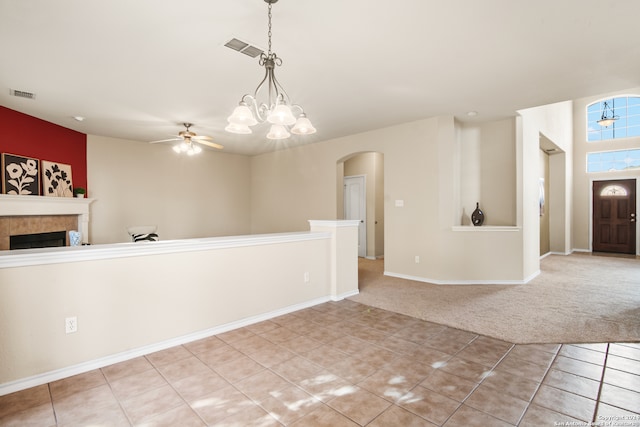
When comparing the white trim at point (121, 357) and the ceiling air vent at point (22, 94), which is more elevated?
the ceiling air vent at point (22, 94)

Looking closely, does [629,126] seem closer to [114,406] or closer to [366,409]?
[366,409]

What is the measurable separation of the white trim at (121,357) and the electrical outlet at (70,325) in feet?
0.88

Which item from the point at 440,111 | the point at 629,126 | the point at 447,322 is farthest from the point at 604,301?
the point at 629,126

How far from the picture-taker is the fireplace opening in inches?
171

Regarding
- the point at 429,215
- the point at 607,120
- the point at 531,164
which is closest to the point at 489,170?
the point at 531,164

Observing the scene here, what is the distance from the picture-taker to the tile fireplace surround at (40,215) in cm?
413

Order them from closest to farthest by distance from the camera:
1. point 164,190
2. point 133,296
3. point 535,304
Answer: point 133,296 < point 535,304 < point 164,190

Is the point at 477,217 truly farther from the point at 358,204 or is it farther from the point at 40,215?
the point at 40,215

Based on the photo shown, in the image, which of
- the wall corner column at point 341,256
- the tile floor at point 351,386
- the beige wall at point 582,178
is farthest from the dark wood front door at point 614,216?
the wall corner column at point 341,256

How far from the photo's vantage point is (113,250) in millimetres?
2455

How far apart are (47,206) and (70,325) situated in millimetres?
3355

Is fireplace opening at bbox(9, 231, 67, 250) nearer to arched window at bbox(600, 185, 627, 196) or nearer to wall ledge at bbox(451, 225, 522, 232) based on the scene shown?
wall ledge at bbox(451, 225, 522, 232)

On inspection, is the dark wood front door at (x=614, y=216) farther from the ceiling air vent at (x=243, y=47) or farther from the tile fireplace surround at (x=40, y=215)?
the tile fireplace surround at (x=40, y=215)

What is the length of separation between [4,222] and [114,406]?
3799 mm
